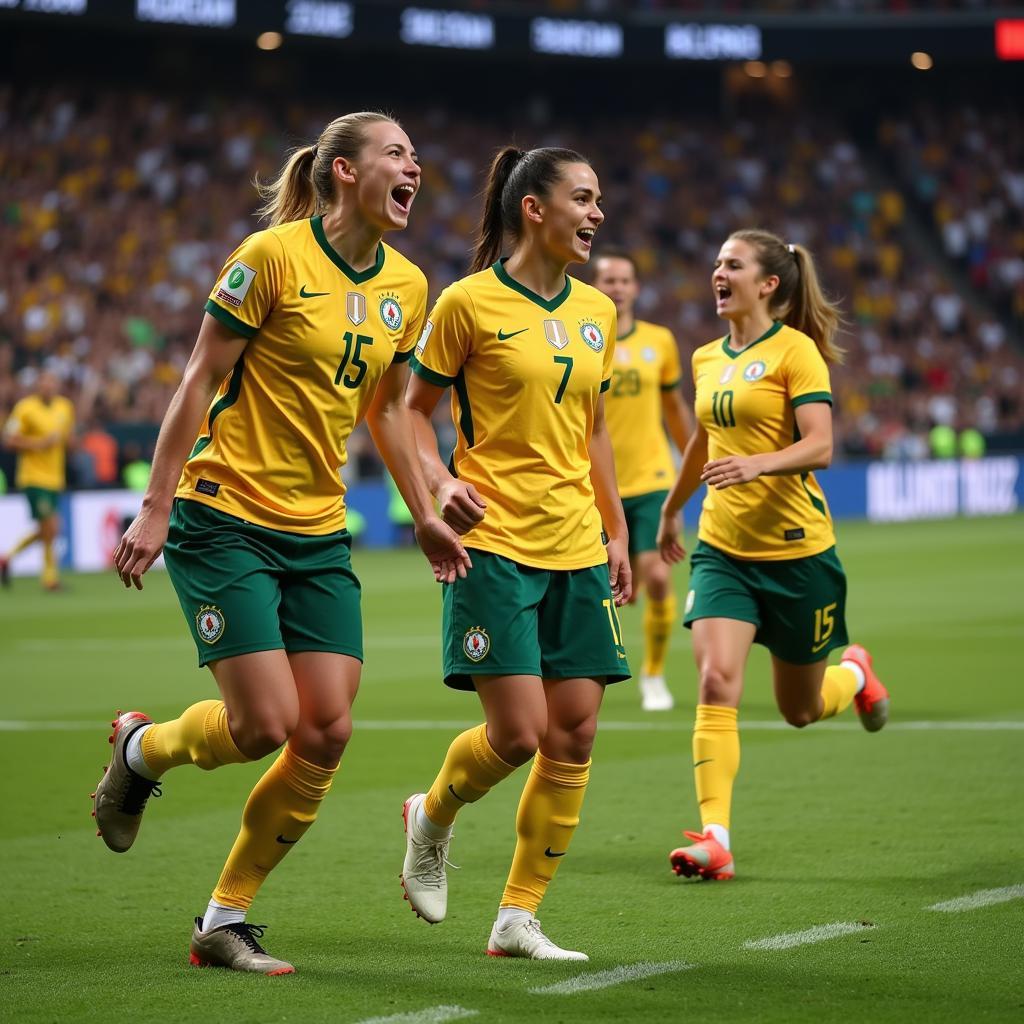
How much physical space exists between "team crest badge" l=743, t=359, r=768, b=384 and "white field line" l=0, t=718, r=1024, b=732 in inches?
132

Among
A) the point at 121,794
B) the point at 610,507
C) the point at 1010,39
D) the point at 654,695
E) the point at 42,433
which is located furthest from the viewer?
the point at 1010,39

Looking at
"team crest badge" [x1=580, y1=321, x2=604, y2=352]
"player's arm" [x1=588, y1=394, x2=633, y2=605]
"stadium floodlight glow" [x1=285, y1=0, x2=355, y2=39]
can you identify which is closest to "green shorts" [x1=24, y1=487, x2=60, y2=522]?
"stadium floodlight glow" [x1=285, y1=0, x2=355, y2=39]

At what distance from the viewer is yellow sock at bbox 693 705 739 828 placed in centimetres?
657

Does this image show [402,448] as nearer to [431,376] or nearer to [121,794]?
[431,376]

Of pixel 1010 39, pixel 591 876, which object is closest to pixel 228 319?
pixel 591 876

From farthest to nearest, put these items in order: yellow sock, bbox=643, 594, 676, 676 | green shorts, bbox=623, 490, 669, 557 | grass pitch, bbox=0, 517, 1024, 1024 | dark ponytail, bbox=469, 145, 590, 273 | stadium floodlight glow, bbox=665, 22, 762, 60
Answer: stadium floodlight glow, bbox=665, 22, 762, 60 < yellow sock, bbox=643, 594, 676, 676 < green shorts, bbox=623, 490, 669, 557 < dark ponytail, bbox=469, 145, 590, 273 < grass pitch, bbox=0, 517, 1024, 1024

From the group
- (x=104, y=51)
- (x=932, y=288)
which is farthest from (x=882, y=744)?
(x=932, y=288)

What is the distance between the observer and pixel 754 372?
Answer: 711 centimetres

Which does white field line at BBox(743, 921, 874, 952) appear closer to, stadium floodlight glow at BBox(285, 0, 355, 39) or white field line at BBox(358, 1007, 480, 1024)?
white field line at BBox(358, 1007, 480, 1024)

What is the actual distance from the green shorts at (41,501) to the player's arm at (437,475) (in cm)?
1504

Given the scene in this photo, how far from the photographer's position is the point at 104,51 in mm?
33656

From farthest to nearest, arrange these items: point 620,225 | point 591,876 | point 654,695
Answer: point 620,225
point 654,695
point 591,876

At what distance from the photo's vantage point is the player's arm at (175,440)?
480cm

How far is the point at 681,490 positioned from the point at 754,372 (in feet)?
2.21
